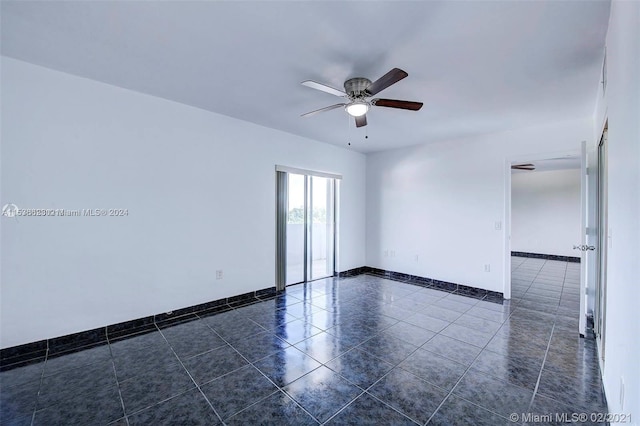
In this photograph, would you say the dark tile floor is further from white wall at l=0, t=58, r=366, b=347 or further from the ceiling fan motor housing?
the ceiling fan motor housing

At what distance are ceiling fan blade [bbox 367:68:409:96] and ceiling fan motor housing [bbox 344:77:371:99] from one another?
13cm

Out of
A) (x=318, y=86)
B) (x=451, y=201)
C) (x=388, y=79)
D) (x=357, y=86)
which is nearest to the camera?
(x=388, y=79)

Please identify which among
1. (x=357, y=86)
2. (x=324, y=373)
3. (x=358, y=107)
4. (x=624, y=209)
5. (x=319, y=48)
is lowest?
(x=324, y=373)

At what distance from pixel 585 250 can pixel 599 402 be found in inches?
63.2

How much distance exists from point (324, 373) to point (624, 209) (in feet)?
7.31

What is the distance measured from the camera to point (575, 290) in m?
4.60

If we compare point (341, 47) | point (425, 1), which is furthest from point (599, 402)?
point (341, 47)

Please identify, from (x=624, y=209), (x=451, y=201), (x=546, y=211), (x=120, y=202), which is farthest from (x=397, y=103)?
(x=546, y=211)

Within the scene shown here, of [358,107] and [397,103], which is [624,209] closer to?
[397,103]

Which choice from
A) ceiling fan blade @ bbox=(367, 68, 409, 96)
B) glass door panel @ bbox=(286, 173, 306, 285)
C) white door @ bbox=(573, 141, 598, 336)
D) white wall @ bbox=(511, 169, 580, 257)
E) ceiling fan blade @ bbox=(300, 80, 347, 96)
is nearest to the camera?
ceiling fan blade @ bbox=(367, 68, 409, 96)

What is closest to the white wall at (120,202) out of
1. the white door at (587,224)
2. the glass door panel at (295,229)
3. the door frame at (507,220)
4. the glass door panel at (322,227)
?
the glass door panel at (295,229)

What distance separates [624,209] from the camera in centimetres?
140

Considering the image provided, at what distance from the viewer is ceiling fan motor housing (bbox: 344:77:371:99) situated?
102 inches

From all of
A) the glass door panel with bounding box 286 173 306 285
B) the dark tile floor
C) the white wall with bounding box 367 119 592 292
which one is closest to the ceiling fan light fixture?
the glass door panel with bounding box 286 173 306 285
